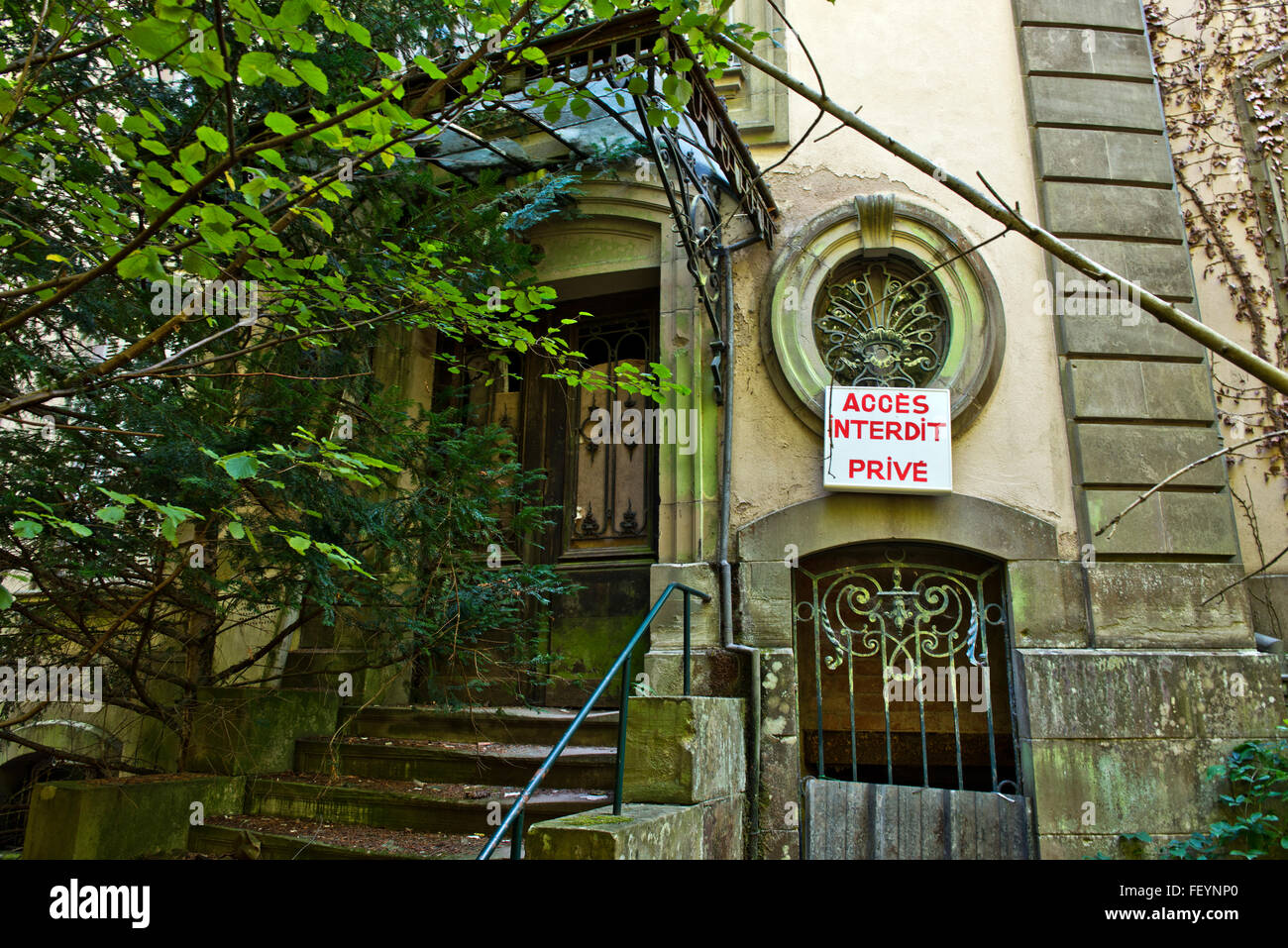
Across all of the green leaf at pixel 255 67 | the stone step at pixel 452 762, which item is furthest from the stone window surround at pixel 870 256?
the green leaf at pixel 255 67

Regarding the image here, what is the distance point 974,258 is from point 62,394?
5.75 meters

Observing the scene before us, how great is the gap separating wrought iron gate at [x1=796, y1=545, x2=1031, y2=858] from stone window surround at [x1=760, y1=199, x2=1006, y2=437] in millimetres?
1065

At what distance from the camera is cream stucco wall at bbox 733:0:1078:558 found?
19.9 ft

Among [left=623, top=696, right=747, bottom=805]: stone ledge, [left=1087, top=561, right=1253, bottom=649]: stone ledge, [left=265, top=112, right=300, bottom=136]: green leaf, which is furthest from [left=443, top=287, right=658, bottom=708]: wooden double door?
[left=265, top=112, right=300, bottom=136]: green leaf

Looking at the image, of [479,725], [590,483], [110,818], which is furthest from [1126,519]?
[110,818]

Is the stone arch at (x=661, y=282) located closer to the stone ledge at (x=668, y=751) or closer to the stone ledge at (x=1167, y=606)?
the stone ledge at (x=668, y=751)

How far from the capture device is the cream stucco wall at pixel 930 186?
6062 mm

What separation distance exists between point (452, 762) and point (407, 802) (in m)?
0.48

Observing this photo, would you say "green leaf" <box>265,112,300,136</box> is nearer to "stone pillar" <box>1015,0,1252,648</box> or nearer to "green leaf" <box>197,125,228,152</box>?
"green leaf" <box>197,125,228,152</box>

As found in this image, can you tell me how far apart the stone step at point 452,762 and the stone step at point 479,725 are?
110mm

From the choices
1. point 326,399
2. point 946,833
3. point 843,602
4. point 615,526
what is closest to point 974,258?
point 843,602

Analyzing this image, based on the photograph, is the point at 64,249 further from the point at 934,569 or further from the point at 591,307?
the point at 934,569

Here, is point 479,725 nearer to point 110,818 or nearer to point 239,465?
point 110,818

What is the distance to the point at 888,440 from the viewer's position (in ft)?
19.5
